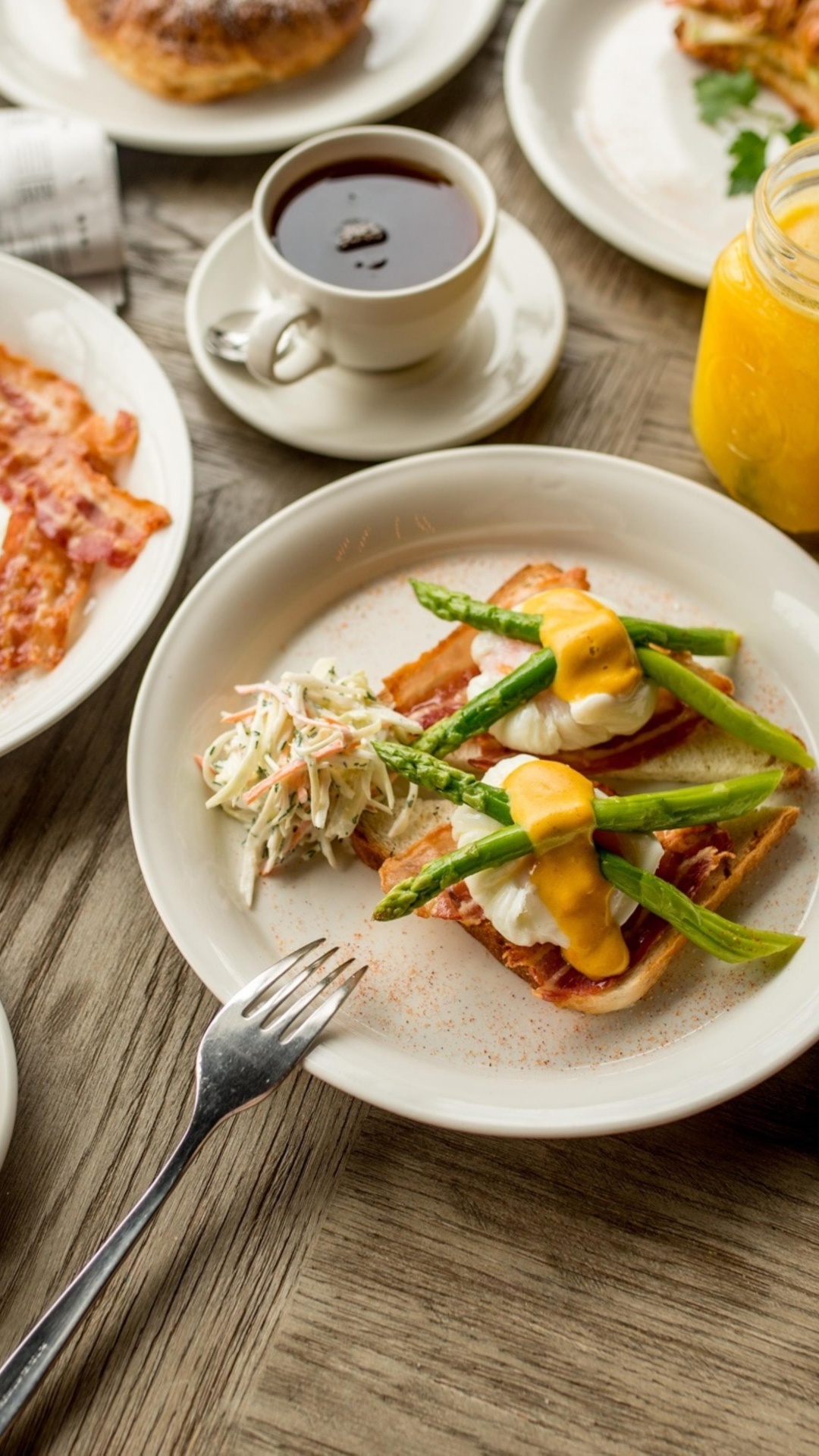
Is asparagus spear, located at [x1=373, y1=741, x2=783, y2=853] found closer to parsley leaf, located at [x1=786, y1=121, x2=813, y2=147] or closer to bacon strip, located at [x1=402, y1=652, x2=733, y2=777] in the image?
bacon strip, located at [x1=402, y1=652, x2=733, y2=777]

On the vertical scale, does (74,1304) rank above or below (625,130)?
below

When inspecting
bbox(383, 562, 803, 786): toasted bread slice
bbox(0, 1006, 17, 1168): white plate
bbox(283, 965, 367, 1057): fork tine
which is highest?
bbox(383, 562, 803, 786): toasted bread slice

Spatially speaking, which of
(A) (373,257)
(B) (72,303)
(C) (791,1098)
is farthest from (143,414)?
(C) (791,1098)

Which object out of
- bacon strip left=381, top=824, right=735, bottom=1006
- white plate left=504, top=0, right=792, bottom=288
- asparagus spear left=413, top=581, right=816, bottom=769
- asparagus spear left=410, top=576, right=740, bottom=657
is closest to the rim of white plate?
white plate left=504, top=0, right=792, bottom=288

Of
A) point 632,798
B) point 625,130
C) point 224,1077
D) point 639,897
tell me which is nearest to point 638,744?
point 632,798

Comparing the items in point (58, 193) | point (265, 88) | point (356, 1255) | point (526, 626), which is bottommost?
point (356, 1255)

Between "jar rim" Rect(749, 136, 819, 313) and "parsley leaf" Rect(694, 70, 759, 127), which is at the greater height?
"jar rim" Rect(749, 136, 819, 313)

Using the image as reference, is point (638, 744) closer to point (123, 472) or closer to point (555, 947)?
point (555, 947)

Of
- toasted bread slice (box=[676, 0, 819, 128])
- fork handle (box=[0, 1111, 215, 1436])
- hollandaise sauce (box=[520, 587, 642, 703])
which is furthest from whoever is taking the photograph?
toasted bread slice (box=[676, 0, 819, 128])
